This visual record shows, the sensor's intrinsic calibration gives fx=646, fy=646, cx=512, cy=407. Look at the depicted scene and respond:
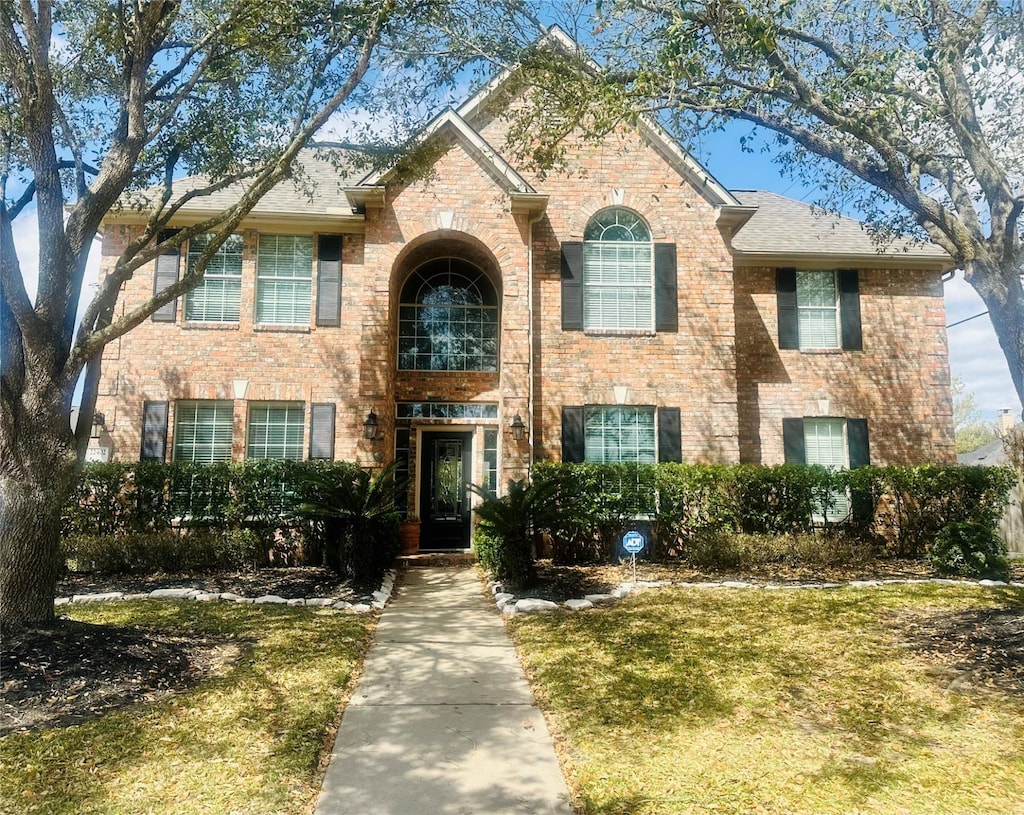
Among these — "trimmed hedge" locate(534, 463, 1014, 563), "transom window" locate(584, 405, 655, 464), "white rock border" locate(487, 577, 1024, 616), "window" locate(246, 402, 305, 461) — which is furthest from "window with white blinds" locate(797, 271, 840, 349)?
"window" locate(246, 402, 305, 461)

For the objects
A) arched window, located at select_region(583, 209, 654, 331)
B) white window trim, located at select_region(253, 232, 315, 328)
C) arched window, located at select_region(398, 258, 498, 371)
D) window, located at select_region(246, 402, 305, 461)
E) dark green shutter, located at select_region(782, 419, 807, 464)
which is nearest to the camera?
window, located at select_region(246, 402, 305, 461)

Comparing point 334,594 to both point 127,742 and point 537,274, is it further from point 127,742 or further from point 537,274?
point 537,274

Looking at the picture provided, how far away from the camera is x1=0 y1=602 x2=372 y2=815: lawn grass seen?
3340mm

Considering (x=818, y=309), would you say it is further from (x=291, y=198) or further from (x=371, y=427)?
(x=291, y=198)

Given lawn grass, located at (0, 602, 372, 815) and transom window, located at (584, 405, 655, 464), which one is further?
transom window, located at (584, 405, 655, 464)

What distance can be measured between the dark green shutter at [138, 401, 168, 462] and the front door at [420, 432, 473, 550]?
4709mm

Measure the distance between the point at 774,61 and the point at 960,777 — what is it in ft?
20.8

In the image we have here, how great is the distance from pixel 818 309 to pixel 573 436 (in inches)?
234

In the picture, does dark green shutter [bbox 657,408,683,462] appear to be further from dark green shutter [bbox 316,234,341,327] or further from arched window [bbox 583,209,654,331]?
dark green shutter [bbox 316,234,341,327]

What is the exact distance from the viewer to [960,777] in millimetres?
3643

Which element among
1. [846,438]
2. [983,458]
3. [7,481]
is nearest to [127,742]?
[7,481]

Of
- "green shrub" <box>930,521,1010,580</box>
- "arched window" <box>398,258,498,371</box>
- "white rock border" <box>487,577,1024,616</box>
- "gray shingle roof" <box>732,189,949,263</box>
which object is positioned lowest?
"white rock border" <box>487,577,1024,616</box>

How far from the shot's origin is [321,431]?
12.0 metres

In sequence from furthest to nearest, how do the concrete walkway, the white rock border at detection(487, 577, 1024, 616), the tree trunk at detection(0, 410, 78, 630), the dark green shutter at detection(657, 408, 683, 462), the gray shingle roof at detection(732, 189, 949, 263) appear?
the gray shingle roof at detection(732, 189, 949, 263)
the dark green shutter at detection(657, 408, 683, 462)
the white rock border at detection(487, 577, 1024, 616)
the tree trunk at detection(0, 410, 78, 630)
the concrete walkway
